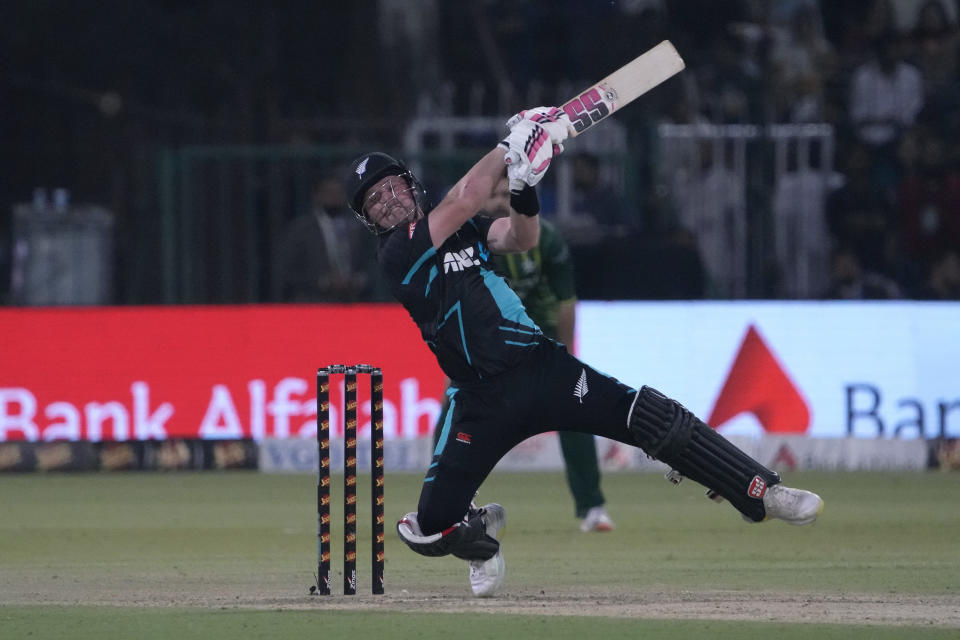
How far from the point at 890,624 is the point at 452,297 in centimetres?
192

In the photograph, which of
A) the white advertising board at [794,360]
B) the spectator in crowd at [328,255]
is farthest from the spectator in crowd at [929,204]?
the spectator in crowd at [328,255]

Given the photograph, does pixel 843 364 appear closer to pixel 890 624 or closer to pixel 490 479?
pixel 490 479

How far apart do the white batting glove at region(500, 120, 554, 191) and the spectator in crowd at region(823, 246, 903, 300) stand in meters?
7.76

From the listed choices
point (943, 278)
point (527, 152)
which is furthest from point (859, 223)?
point (527, 152)

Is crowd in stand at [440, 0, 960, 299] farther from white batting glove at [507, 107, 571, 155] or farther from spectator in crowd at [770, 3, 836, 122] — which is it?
white batting glove at [507, 107, 571, 155]

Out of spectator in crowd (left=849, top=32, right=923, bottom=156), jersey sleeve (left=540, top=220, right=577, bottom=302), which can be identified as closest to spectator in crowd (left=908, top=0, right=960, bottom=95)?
spectator in crowd (left=849, top=32, right=923, bottom=156)

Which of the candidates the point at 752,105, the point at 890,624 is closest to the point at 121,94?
the point at 752,105

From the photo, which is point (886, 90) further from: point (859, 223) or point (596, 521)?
point (596, 521)

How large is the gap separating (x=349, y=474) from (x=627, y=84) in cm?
183

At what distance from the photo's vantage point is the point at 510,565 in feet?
25.8

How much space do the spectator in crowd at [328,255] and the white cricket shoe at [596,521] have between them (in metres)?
4.39

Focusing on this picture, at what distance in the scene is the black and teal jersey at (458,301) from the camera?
6.45 meters

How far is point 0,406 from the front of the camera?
12648mm

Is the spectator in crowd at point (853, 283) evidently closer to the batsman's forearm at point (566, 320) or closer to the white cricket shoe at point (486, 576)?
the batsman's forearm at point (566, 320)
